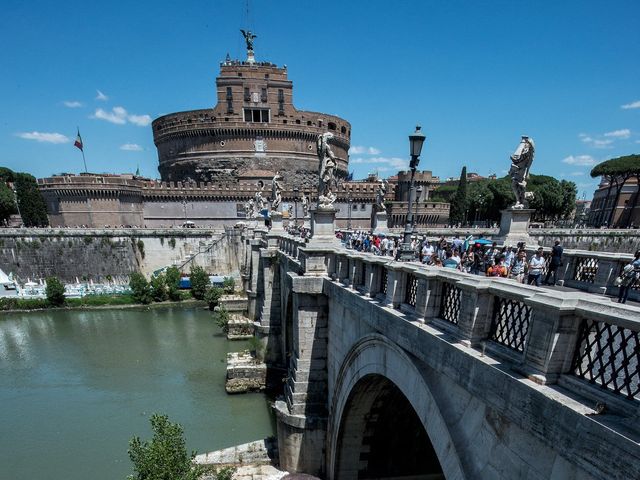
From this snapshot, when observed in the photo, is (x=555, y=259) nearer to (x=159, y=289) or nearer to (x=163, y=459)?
(x=163, y=459)

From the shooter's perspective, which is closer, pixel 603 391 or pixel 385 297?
pixel 603 391

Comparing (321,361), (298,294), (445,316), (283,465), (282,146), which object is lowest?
(283,465)

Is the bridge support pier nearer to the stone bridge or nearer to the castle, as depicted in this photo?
the stone bridge

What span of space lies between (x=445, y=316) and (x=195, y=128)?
57929 millimetres

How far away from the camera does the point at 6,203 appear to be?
47.5 metres

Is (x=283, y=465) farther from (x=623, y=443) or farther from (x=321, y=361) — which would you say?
(x=623, y=443)

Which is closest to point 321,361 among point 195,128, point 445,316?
point 445,316

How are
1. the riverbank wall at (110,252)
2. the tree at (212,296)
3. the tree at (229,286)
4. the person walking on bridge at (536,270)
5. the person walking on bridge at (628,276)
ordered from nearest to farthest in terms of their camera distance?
the person walking on bridge at (628,276) < the person walking on bridge at (536,270) < the tree at (212,296) < the tree at (229,286) < the riverbank wall at (110,252)

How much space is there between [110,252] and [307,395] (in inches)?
1417

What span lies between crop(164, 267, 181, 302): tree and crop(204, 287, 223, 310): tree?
144 inches

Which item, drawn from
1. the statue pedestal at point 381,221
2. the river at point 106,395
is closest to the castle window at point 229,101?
the river at point 106,395

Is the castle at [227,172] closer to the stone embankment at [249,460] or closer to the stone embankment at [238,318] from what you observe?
the stone embankment at [238,318]

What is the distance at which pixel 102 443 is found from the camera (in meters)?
14.8

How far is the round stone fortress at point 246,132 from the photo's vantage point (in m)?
55.8
